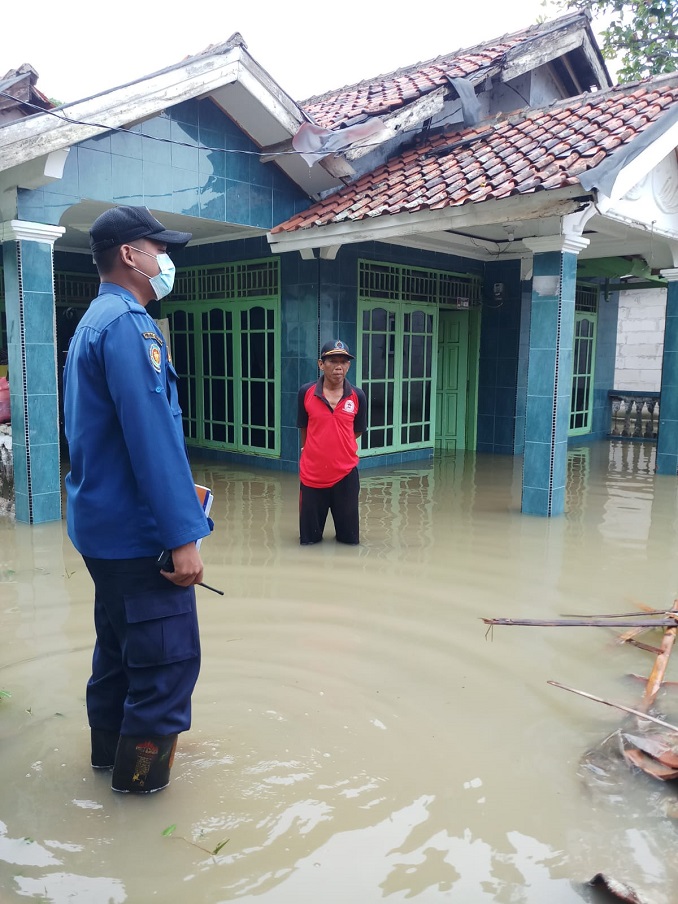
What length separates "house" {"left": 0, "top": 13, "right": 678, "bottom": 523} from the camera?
6.52 m

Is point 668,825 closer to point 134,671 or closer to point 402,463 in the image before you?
point 134,671

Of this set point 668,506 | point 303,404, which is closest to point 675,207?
point 668,506

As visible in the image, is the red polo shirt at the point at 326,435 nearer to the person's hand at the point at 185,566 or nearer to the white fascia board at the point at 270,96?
the white fascia board at the point at 270,96

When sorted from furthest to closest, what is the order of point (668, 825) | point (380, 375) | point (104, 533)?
point (380, 375) → point (668, 825) → point (104, 533)

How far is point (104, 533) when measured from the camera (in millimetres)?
2494

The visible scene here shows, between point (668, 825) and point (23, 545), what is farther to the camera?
point (23, 545)

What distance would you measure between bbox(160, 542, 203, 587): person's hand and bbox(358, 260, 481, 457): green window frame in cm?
713

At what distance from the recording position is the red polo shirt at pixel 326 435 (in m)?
5.80

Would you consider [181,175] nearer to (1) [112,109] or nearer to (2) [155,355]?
(1) [112,109]

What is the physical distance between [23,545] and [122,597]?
13.2 feet

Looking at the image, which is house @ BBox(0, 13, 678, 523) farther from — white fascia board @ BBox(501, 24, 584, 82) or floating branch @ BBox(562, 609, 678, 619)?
floating branch @ BBox(562, 609, 678, 619)

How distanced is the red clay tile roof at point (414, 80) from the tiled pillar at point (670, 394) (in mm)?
3259

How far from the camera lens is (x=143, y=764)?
2646mm

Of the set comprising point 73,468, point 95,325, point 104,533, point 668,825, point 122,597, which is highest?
point 95,325
